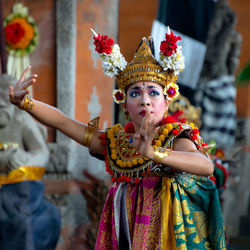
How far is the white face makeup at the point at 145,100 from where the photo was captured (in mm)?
2156

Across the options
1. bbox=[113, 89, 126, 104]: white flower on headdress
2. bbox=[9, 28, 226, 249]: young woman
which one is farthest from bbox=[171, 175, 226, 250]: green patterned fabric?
bbox=[113, 89, 126, 104]: white flower on headdress

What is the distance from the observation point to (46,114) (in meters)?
2.31

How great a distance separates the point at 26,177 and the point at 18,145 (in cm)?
27

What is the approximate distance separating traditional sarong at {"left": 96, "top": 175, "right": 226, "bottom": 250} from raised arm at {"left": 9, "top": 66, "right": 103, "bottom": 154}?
352 millimetres

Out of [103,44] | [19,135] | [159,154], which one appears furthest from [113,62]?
[19,135]

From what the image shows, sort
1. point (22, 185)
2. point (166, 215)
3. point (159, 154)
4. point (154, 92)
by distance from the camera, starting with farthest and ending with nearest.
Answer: point (22, 185)
point (154, 92)
point (166, 215)
point (159, 154)

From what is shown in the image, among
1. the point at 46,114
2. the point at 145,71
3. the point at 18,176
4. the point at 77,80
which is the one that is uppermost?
the point at 77,80

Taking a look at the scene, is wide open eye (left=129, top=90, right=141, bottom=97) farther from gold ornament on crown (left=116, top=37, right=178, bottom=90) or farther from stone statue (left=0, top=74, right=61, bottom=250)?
stone statue (left=0, top=74, right=61, bottom=250)

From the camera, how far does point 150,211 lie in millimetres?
2127

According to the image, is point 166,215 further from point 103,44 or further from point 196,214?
point 103,44

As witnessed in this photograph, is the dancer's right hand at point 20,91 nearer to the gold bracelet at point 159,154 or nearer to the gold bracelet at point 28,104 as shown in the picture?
the gold bracelet at point 28,104

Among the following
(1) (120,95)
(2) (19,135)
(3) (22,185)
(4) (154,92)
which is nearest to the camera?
(4) (154,92)

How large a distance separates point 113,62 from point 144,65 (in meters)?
0.17

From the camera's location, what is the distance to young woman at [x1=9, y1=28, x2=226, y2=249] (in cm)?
210
